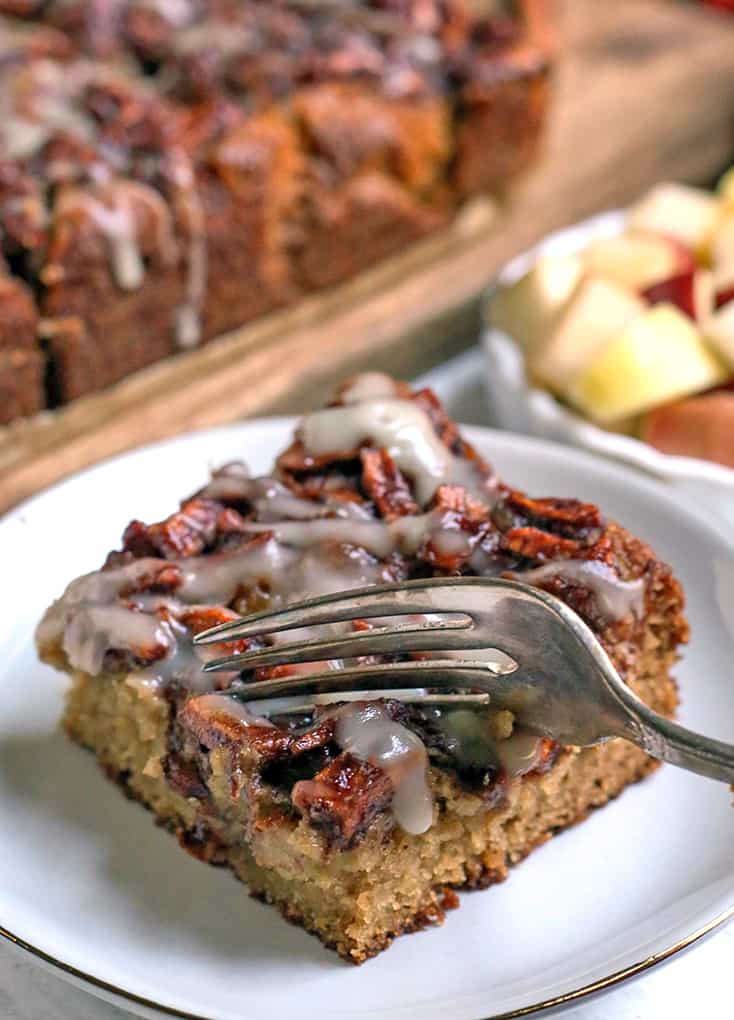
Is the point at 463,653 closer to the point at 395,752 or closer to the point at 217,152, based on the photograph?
the point at 395,752

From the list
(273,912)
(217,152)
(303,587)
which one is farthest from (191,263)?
(273,912)

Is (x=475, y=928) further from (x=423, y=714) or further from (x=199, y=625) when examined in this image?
(x=199, y=625)

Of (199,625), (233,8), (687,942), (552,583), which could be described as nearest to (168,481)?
(199,625)

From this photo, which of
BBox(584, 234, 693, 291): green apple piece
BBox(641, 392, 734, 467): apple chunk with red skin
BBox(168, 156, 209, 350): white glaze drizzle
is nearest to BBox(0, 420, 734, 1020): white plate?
BBox(641, 392, 734, 467): apple chunk with red skin

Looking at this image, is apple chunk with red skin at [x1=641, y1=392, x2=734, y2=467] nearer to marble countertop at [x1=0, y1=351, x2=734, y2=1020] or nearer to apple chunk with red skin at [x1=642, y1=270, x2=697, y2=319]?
apple chunk with red skin at [x1=642, y1=270, x2=697, y2=319]

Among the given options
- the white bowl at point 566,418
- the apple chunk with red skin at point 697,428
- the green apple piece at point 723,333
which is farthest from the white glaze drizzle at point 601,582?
the green apple piece at point 723,333
